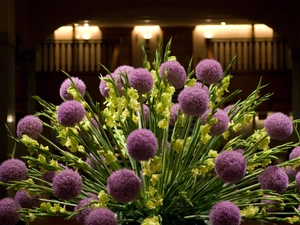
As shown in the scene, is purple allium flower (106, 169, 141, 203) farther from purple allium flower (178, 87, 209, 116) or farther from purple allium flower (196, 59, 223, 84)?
purple allium flower (196, 59, 223, 84)

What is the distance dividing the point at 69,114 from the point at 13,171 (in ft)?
0.62

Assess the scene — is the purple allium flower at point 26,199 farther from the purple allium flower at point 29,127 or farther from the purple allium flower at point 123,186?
the purple allium flower at point 123,186

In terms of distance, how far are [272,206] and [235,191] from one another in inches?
3.5

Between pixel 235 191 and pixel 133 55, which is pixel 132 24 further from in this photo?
pixel 235 191

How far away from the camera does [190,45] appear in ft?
50.9

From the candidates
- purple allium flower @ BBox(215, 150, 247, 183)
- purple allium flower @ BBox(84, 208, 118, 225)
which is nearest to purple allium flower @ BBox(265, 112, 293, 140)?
purple allium flower @ BBox(215, 150, 247, 183)

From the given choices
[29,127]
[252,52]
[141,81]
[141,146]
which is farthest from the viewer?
[252,52]

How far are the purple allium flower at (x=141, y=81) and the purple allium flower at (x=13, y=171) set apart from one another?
1.01 feet

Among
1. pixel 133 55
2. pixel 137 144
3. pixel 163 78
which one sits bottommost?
pixel 137 144

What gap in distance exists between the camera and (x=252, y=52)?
1347 centimetres

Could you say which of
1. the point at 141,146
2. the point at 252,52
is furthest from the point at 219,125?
the point at 252,52

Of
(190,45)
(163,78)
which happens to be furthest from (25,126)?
(190,45)

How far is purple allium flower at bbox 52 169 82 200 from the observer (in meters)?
1.22

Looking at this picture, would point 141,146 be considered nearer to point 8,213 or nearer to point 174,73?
point 174,73
